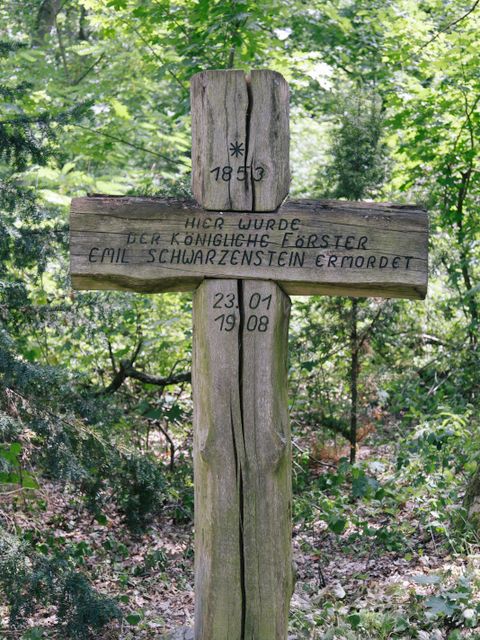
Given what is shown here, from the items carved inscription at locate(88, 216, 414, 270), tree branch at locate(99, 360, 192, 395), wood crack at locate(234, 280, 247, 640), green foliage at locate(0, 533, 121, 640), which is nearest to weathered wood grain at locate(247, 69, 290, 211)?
carved inscription at locate(88, 216, 414, 270)

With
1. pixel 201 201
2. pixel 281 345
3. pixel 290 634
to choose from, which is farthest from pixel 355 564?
pixel 201 201

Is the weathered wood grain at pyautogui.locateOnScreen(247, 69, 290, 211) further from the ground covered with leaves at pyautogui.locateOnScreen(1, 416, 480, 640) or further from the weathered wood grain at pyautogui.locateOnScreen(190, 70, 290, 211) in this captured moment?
the ground covered with leaves at pyautogui.locateOnScreen(1, 416, 480, 640)

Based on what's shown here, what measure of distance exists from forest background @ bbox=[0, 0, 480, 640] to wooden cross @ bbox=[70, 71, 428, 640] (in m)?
1.12

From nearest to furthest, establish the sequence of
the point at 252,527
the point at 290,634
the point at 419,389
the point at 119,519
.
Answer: the point at 252,527 → the point at 290,634 → the point at 119,519 → the point at 419,389

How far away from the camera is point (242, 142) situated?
3.14 meters

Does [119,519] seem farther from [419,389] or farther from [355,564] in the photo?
[419,389]

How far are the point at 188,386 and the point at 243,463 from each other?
4529mm

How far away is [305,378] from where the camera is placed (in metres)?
7.27

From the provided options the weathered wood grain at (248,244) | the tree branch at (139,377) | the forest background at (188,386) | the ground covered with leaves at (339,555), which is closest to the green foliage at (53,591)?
the forest background at (188,386)

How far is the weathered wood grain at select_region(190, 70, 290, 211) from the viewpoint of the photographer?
313 centimetres

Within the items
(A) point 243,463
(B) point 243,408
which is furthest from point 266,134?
(A) point 243,463

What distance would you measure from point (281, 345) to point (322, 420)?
4146 mm

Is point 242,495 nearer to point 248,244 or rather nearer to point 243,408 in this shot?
point 243,408

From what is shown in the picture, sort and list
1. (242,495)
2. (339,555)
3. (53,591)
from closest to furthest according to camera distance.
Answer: (242,495), (53,591), (339,555)
